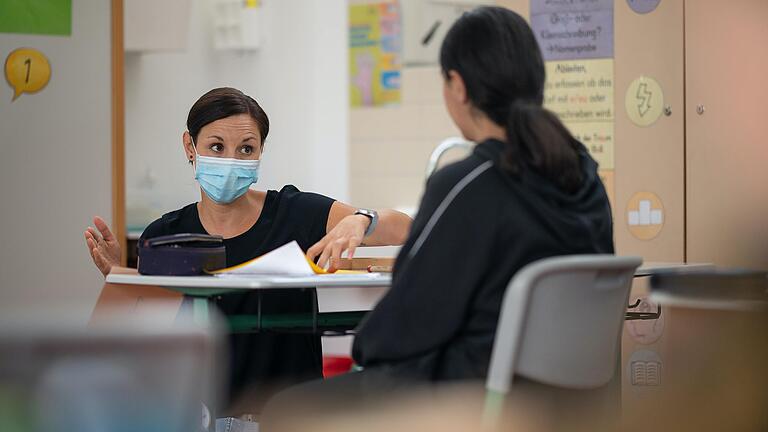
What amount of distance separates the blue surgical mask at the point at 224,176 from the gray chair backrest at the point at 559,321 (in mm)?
1139

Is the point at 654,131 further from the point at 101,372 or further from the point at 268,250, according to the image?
the point at 101,372

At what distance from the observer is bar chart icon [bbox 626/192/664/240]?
3652 mm

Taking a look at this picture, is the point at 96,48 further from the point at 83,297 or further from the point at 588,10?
the point at 588,10

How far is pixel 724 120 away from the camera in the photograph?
141 inches

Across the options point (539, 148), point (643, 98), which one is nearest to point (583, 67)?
point (643, 98)

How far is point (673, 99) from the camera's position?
3.64 m

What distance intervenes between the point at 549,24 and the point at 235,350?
6.38ft

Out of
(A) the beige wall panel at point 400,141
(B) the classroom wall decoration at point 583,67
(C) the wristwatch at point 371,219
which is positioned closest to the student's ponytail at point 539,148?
(C) the wristwatch at point 371,219

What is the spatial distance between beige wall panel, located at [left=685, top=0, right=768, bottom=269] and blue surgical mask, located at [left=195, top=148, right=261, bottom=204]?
180cm

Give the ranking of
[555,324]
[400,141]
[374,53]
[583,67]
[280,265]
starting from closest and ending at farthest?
[555,324] < [280,265] < [583,67] < [400,141] < [374,53]

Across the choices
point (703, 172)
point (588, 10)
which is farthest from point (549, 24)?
point (703, 172)

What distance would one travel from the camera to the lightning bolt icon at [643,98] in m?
3.65

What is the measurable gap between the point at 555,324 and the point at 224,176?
3.89 feet

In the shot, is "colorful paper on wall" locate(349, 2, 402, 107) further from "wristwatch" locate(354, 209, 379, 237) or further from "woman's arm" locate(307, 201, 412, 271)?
"wristwatch" locate(354, 209, 379, 237)
